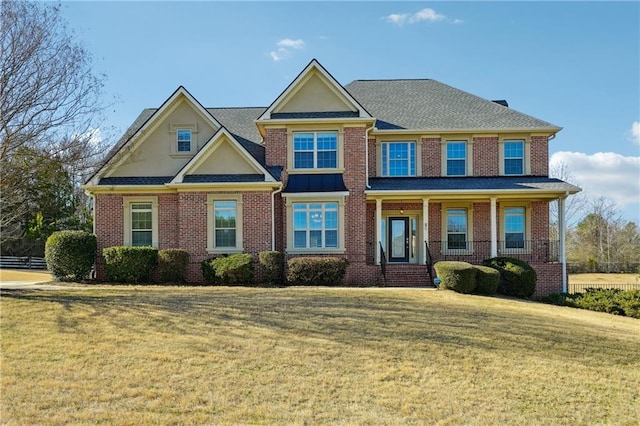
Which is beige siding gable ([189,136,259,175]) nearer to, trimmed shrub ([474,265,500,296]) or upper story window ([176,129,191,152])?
upper story window ([176,129,191,152])

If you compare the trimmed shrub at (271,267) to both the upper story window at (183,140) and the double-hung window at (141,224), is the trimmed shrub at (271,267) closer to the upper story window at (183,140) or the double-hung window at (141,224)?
the double-hung window at (141,224)

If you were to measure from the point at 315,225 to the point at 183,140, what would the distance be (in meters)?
6.28

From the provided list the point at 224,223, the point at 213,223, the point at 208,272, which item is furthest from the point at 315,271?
the point at 213,223

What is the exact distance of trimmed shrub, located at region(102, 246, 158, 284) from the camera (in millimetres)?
18328

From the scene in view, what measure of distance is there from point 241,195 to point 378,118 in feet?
23.9

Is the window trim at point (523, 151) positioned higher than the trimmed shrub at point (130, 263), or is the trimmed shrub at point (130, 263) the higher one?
the window trim at point (523, 151)

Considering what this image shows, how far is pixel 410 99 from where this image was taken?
24.0 metres

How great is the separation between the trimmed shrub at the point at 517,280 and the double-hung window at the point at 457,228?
125 inches

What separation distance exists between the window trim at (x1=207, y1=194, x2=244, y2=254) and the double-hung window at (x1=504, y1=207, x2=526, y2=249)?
36.5ft

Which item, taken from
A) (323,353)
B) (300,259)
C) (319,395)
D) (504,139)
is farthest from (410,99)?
(319,395)

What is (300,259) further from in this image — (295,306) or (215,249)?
(295,306)

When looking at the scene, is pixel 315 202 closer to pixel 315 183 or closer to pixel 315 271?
pixel 315 183

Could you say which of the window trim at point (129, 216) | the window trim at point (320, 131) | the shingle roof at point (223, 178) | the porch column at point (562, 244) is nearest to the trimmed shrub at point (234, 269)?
the shingle roof at point (223, 178)

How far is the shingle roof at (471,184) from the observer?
1986 centimetres
